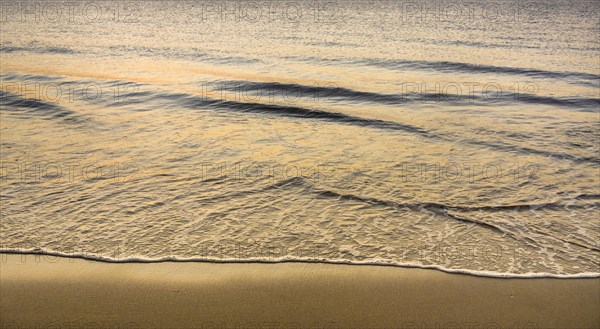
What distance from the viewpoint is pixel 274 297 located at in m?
4.34

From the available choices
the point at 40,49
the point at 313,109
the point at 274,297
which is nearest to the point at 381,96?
the point at 313,109

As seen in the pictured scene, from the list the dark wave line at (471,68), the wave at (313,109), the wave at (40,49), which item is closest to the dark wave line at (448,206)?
the wave at (313,109)

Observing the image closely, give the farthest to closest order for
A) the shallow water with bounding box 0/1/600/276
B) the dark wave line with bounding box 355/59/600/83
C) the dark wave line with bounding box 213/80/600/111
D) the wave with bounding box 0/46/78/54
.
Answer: the wave with bounding box 0/46/78/54
the dark wave line with bounding box 355/59/600/83
the dark wave line with bounding box 213/80/600/111
the shallow water with bounding box 0/1/600/276

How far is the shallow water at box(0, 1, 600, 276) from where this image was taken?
17.4 feet

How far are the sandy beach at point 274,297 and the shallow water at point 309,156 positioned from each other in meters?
0.24

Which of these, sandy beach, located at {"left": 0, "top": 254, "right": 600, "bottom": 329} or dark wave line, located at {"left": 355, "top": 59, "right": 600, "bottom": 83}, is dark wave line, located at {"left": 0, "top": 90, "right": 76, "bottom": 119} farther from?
dark wave line, located at {"left": 355, "top": 59, "right": 600, "bottom": 83}

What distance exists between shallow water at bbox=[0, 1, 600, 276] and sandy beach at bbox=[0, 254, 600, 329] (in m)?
0.24

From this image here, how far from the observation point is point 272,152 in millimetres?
8211

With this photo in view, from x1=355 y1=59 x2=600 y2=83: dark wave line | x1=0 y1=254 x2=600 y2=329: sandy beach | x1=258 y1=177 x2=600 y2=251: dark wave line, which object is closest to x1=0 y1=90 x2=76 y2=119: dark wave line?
x1=258 y1=177 x2=600 y2=251: dark wave line

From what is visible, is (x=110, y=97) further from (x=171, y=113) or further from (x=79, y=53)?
(x=79, y=53)

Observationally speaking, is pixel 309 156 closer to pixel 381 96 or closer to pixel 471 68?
pixel 381 96

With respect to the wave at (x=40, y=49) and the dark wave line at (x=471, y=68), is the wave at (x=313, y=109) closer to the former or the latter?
the dark wave line at (x=471, y=68)

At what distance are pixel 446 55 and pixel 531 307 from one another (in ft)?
50.1

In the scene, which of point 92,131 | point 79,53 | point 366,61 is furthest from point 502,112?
point 79,53
